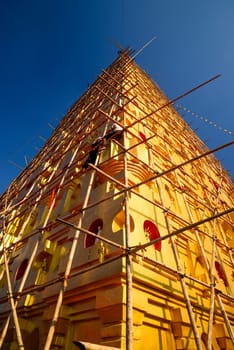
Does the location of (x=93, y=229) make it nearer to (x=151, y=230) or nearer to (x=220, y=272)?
(x=151, y=230)

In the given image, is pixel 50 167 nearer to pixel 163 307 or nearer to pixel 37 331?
pixel 37 331

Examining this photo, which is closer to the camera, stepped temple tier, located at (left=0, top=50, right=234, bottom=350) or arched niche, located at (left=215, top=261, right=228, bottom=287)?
stepped temple tier, located at (left=0, top=50, right=234, bottom=350)

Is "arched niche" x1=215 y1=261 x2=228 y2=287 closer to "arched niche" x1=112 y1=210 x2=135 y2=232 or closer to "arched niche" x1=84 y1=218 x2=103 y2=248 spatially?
"arched niche" x1=112 y1=210 x2=135 y2=232

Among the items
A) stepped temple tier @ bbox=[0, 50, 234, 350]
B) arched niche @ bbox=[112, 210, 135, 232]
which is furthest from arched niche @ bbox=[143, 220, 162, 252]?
arched niche @ bbox=[112, 210, 135, 232]

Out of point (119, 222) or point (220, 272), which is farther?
point (220, 272)

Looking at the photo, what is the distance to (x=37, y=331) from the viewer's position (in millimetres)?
4844

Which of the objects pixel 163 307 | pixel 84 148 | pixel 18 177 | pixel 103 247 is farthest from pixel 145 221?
pixel 18 177

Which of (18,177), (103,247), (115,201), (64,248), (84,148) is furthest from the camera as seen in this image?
(18,177)

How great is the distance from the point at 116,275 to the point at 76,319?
1.20m

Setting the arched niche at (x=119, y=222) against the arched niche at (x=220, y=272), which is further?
the arched niche at (x=220, y=272)

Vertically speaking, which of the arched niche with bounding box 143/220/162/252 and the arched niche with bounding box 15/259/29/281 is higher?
the arched niche with bounding box 143/220/162/252

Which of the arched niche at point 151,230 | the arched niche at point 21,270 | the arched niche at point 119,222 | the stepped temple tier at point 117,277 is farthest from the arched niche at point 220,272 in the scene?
the arched niche at point 21,270

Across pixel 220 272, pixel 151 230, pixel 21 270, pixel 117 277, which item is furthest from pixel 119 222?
pixel 220 272

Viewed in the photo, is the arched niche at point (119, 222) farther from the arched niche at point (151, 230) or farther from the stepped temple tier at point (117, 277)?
the arched niche at point (151, 230)
